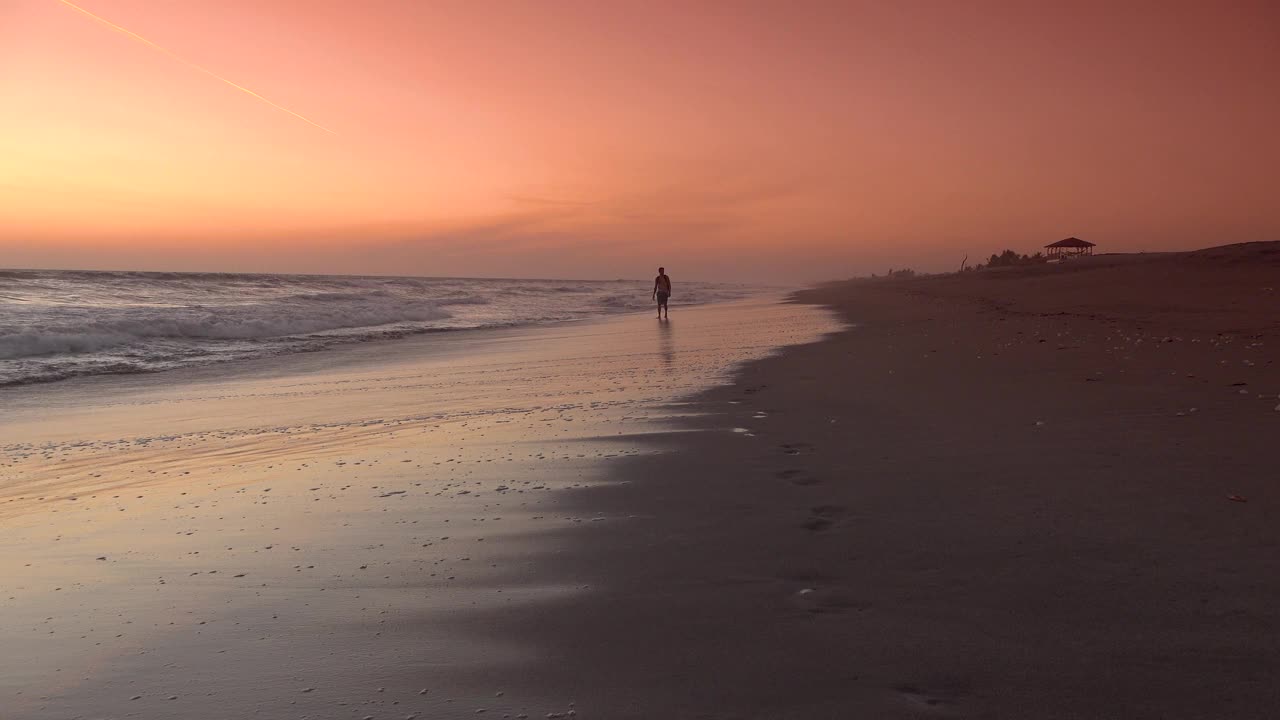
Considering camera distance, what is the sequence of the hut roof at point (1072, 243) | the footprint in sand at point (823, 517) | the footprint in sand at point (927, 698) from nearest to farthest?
1. the footprint in sand at point (927, 698)
2. the footprint in sand at point (823, 517)
3. the hut roof at point (1072, 243)

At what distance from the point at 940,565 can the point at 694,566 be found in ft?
3.37

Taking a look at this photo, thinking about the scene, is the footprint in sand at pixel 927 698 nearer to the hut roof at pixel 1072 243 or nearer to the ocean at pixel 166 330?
the ocean at pixel 166 330

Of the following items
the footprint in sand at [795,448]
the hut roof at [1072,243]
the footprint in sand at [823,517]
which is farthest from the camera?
the hut roof at [1072,243]

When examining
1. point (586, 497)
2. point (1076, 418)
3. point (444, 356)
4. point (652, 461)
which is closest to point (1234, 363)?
point (1076, 418)

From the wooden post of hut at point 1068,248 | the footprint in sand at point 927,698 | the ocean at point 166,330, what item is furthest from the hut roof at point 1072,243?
the footprint in sand at point 927,698

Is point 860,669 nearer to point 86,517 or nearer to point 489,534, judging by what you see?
point 489,534

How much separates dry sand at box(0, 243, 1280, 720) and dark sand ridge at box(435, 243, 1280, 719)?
0.05 ft

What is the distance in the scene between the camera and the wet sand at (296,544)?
255 cm

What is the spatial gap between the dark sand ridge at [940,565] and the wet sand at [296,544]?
0.25 meters

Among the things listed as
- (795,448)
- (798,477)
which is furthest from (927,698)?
(795,448)

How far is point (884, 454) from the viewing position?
5.29 m

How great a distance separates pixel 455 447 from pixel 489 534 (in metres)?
2.30

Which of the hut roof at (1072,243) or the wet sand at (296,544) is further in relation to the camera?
the hut roof at (1072,243)

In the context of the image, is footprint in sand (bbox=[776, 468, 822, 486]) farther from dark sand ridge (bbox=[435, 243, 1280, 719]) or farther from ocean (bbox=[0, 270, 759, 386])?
ocean (bbox=[0, 270, 759, 386])
